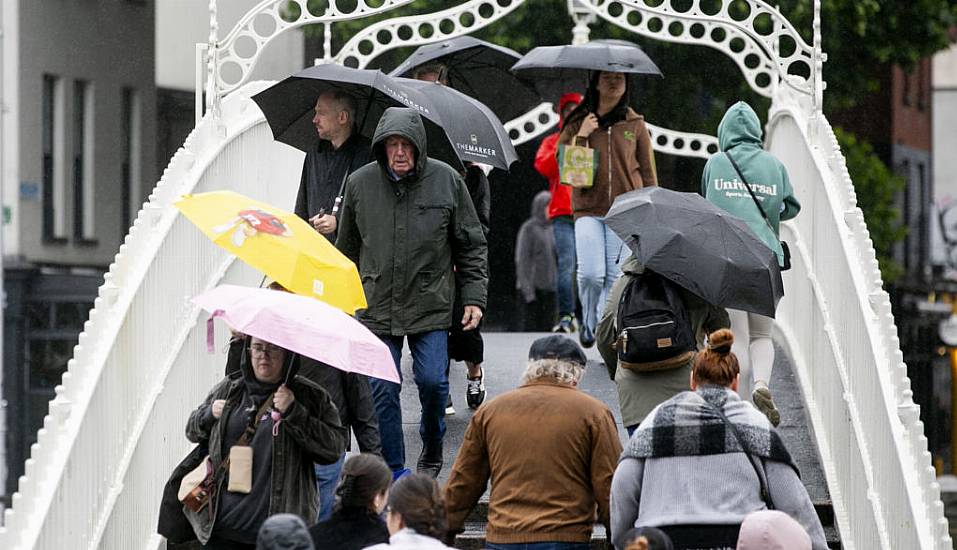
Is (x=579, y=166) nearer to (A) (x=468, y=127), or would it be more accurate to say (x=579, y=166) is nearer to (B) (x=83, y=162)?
(A) (x=468, y=127)

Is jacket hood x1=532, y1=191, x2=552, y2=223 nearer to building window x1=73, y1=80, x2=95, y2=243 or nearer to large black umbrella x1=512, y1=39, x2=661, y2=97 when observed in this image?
large black umbrella x1=512, y1=39, x2=661, y2=97

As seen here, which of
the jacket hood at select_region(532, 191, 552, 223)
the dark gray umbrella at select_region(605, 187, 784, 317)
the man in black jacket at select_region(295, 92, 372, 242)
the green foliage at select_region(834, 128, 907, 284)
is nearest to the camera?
the dark gray umbrella at select_region(605, 187, 784, 317)

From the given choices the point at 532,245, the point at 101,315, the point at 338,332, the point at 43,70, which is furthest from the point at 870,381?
the point at 43,70

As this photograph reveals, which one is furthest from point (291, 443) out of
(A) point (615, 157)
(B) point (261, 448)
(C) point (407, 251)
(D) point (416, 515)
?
(A) point (615, 157)

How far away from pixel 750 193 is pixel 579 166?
1.88 m

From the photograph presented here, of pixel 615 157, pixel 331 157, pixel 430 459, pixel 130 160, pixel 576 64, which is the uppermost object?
pixel 130 160

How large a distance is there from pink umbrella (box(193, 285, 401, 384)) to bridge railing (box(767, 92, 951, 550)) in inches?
89.1

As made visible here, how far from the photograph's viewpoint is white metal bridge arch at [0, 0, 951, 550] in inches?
326

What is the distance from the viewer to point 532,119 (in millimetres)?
18141

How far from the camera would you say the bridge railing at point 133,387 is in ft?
26.7

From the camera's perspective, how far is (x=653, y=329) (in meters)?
8.80

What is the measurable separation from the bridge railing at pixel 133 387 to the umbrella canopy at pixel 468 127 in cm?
123

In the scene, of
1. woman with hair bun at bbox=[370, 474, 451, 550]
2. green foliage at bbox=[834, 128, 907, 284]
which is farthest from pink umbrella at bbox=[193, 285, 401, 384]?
green foliage at bbox=[834, 128, 907, 284]

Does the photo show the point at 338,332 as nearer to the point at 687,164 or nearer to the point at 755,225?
the point at 755,225
